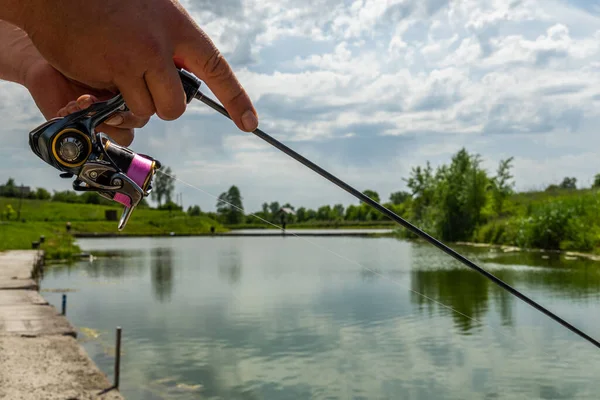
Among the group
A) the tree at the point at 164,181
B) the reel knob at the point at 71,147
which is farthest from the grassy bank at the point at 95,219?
the reel knob at the point at 71,147

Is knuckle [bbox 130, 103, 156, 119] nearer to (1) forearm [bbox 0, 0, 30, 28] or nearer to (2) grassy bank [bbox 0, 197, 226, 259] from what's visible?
(1) forearm [bbox 0, 0, 30, 28]

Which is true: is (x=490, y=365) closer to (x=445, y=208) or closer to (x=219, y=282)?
(x=219, y=282)

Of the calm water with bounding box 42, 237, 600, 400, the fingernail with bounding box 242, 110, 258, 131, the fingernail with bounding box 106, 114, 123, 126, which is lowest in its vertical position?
the calm water with bounding box 42, 237, 600, 400

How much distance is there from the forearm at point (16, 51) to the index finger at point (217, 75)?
0.57m

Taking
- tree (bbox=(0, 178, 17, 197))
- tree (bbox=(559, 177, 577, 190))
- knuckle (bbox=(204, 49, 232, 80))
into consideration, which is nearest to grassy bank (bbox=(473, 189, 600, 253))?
tree (bbox=(559, 177, 577, 190))

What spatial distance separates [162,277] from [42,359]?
13561 mm

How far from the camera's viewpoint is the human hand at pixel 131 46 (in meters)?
1.03

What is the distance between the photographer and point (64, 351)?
750cm

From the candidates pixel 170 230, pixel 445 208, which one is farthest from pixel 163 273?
pixel 170 230

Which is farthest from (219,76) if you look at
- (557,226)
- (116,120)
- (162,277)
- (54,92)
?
(557,226)

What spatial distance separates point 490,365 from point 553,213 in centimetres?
2255

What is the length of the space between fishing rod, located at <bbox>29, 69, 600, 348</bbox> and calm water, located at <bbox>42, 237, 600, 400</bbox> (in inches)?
64.6

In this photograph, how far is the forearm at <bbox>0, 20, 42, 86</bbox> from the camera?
5.07 ft

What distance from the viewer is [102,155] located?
1.24 m
